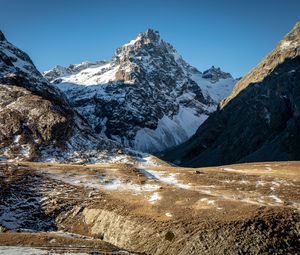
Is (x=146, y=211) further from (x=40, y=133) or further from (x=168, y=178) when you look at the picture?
(x=40, y=133)

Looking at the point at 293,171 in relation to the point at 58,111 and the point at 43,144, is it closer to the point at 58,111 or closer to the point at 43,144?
the point at 43,144

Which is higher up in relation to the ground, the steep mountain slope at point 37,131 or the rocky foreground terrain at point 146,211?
the steep mountain slope at point 37,131

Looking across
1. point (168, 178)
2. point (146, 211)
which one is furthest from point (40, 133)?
point (146, 211)

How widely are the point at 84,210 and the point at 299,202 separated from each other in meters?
24.0

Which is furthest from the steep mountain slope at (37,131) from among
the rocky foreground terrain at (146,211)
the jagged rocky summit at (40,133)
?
the rocky foreground terrain at (146,211)

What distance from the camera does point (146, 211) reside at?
44312mm

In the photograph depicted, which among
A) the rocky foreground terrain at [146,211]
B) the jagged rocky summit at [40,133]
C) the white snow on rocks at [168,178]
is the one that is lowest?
the rocky foreground terrain at [146,211]

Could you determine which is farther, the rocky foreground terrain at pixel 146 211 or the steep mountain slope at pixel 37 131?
the steep mountain slope at pixel 37 131

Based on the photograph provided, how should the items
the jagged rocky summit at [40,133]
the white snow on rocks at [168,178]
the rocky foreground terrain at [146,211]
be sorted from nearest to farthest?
the rocky foreground terrain at [146,211], the white snow on rocks at [168,178], the jagged rocky summit at [40,133]

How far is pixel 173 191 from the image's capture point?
170ft

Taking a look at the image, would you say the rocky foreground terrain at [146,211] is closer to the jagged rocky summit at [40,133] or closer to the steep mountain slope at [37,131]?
the jagged rocky summit at [40,133]

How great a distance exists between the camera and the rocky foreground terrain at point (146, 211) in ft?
118

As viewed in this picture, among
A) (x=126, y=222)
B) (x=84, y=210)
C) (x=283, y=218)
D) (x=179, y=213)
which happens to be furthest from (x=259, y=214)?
(x=84, y=210)

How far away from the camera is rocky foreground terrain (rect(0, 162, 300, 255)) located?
1411 inches
